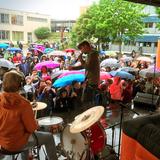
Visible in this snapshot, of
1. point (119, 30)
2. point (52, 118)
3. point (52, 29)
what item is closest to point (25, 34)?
point (52, 29)

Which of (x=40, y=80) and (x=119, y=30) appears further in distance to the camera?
(x=119, y=30)

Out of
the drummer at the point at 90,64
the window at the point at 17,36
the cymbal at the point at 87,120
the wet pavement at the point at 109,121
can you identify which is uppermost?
the window at the point at 17,36

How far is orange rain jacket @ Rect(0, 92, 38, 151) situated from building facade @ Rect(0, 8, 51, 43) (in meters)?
39.4

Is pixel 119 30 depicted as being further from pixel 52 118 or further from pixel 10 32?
pixel 10 32

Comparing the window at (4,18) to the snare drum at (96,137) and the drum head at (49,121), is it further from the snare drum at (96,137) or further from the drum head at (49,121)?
the snare drum at (96,137)

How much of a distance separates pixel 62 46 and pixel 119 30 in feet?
24.9

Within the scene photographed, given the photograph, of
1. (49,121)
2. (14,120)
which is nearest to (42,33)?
(49,121)

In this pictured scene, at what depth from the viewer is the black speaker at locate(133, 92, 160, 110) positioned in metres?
7.38

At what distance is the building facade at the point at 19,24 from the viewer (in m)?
41.8

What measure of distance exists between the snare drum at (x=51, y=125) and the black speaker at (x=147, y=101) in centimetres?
382

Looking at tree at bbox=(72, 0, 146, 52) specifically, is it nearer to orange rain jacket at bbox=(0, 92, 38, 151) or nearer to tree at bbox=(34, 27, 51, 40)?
orange rain jacket at bbox=(0, 92, 38, 151)

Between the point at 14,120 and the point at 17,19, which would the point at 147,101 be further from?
the point at 17,19

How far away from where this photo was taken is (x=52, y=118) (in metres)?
4.43

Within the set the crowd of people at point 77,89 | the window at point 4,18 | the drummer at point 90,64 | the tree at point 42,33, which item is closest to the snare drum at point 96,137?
the crowd of people at point 77,89
